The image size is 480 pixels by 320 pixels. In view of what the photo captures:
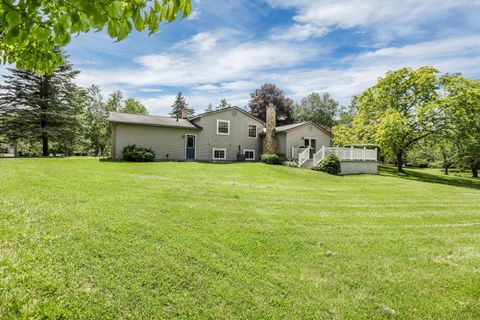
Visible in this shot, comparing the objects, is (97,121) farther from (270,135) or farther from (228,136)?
(270,135)

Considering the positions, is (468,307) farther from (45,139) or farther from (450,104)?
(45,139)

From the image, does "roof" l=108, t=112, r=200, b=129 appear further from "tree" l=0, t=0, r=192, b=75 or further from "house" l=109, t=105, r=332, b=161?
"tree" l=0, t=0, r=192, b=75

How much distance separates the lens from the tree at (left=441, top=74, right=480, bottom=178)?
20.3m

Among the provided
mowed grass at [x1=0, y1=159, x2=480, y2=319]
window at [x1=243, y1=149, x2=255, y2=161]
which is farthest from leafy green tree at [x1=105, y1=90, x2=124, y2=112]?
mowed grass at [x1=0, y1=159, x2=480, y2=319]

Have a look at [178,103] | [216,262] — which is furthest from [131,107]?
[216,262]

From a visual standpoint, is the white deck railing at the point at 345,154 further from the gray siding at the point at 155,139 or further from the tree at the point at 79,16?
the tree at the point at 79,16

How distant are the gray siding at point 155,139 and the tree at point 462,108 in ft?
73.0

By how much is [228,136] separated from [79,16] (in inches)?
919

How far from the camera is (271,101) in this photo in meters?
42.4

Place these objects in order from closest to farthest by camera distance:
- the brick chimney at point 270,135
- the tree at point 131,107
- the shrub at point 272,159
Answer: the shrub at point 272,159, the brick chimney at point 270,135, the tree at point 131,107

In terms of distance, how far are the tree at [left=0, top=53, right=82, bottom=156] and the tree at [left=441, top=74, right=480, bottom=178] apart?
36217 millimetres

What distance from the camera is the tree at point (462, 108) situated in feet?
66.7

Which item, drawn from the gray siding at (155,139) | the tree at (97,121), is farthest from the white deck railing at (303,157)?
the tree at (97,121)

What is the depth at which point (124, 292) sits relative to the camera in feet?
9.87
